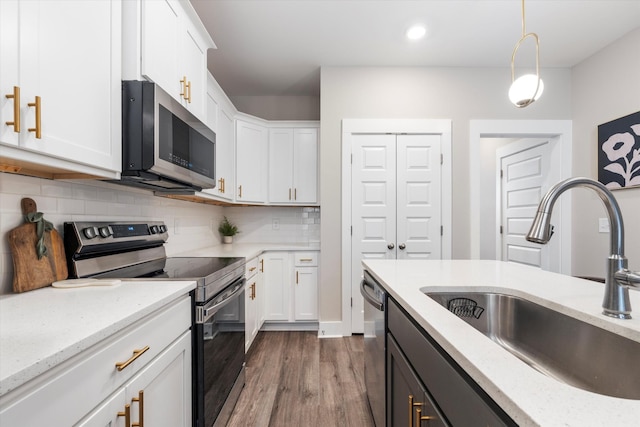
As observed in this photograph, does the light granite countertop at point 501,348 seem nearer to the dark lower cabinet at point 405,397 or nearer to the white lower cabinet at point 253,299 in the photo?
the dark lower cabinet at point 405,397

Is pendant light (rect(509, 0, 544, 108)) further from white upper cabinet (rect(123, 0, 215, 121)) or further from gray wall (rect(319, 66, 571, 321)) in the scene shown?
white upper cabinet (rect(123, 0, 215, 121))

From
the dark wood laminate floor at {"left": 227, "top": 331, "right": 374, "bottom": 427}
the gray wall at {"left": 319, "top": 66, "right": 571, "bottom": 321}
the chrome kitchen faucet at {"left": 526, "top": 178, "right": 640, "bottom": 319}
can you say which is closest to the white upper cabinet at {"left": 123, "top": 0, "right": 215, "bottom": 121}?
the gray wall at {"left": 319, "top": 66, "right": 571, "bottom": 321}

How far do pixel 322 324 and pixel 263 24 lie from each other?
2.75 metres

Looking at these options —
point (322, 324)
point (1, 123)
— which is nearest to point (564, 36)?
point (322, 324)

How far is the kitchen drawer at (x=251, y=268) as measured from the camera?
7.99ft

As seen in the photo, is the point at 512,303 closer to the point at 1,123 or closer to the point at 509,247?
the point at 1,123

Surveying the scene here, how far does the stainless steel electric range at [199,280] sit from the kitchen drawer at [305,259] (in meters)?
1.17

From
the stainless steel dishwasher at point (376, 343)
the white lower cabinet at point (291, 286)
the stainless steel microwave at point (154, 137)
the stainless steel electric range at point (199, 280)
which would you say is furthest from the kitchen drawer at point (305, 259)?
the stainless steel microwave at point (154, 137)

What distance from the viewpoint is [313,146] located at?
344cm

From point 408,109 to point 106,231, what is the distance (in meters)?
2.76

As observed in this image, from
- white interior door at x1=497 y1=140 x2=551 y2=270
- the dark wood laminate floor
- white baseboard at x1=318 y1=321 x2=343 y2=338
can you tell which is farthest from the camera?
white interior door at x1=497 y1=140 x2=551 y2=270

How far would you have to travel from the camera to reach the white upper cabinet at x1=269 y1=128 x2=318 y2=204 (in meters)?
3.44

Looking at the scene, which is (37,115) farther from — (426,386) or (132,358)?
(426,386)

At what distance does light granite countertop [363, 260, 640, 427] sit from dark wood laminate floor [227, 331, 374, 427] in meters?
0.91
